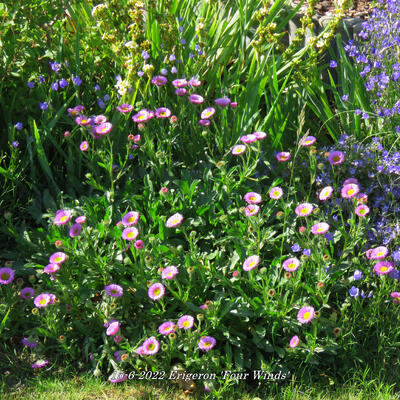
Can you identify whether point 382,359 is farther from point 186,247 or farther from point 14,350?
point 14,350

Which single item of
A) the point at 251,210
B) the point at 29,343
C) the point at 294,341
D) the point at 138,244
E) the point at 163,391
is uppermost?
the point at 251,210

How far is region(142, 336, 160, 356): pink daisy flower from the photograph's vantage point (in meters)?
2.35

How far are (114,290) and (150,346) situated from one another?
303mm

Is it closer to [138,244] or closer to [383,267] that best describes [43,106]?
[138,244]

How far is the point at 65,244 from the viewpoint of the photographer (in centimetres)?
270

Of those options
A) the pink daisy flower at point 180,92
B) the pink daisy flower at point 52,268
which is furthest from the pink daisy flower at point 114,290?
the pink daisy flower at point 180,92

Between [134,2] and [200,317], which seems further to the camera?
[134,2]

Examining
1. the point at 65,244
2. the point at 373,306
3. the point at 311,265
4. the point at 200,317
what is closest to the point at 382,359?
the point at 373,306

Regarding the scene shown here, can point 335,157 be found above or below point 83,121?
below

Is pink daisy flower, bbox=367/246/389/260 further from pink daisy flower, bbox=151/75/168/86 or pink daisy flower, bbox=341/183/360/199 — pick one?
pink daisy flower, bbox=151/75/168/86

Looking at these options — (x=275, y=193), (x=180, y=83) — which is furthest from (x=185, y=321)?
(x=180, y=83)

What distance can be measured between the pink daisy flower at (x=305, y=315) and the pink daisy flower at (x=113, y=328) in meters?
0.77

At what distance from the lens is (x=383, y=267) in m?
2.48

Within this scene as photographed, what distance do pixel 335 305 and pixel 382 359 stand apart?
1.10 ft
